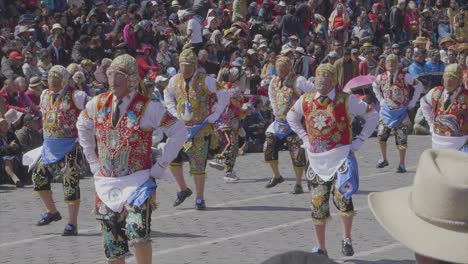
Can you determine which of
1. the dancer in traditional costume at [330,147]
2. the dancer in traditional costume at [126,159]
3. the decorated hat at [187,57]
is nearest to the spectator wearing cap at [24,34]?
the decorated hat at [187,57]

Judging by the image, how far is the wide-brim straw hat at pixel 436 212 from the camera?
3.38m

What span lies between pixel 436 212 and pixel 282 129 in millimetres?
11866

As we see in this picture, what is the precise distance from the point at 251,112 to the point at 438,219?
52.4 feet

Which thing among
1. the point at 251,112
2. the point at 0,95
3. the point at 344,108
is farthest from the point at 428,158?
the point at 251,112

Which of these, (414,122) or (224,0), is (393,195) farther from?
(224,0)

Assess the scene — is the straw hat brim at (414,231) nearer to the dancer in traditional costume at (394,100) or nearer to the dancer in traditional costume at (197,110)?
the dancer in traditional costume at (197,110)

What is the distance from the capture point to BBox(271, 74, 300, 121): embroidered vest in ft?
49.7

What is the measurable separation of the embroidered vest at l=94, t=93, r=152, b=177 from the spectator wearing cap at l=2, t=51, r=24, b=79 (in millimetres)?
9473

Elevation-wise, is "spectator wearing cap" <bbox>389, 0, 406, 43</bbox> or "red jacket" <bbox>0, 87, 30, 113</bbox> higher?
"spectator wearing cap" <bbox>389, 0, 406, 43</bbox>

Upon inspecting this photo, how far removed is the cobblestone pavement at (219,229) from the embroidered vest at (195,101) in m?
1.12

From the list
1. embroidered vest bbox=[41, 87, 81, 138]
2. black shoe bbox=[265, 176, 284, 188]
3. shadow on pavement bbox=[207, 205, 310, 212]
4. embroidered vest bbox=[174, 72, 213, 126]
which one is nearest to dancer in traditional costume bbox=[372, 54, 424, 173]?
black shoe bbox=[265, 176, 284, 188]

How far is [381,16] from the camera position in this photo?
96.8ft

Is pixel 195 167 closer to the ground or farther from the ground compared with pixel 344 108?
closer to the ground

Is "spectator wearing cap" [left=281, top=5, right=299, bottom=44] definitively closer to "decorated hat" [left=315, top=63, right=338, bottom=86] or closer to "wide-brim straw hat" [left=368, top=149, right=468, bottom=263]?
"decorated hat" [left=315, top=63, right=338, bottom=86]
